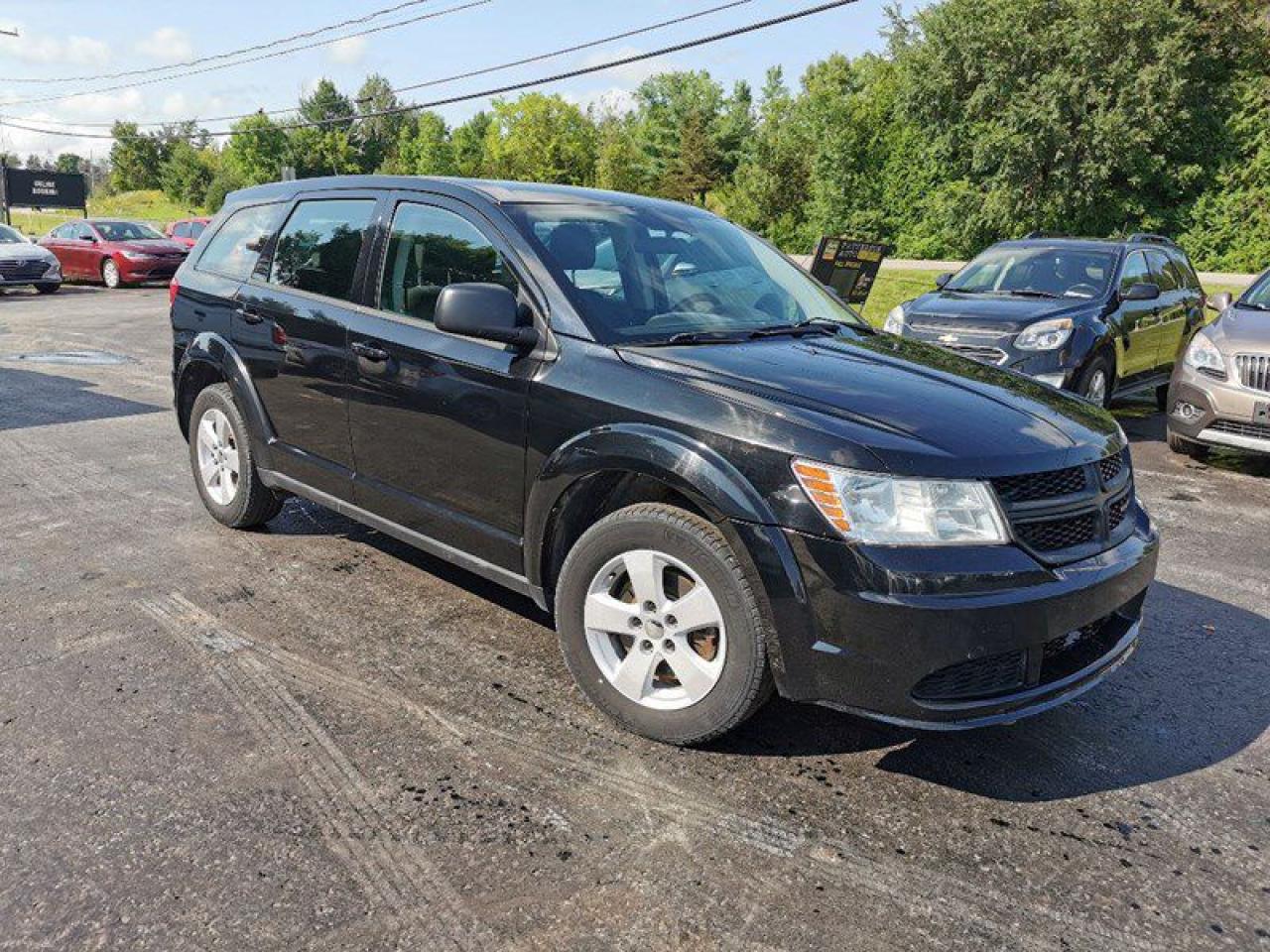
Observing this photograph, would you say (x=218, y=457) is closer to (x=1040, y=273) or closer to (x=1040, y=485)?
(x=1040, y=485)

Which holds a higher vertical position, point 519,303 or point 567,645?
point 519,303

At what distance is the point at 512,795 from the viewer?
114 inches

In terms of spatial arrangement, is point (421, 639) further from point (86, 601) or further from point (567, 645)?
point (86, 601)

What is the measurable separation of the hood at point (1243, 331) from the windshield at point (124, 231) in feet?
77.8

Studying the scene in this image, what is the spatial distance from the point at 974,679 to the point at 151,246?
2518 cm

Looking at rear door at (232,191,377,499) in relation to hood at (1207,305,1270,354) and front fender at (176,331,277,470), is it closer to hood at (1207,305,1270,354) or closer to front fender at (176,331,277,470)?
front fender at (176,331,277,470)

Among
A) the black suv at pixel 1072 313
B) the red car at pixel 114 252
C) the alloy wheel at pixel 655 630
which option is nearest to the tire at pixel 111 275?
Result: the red car at pixel 114 252

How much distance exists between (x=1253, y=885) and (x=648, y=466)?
1.94 meters

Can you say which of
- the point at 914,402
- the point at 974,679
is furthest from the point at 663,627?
the point at 914,402

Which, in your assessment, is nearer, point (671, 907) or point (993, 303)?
point (671, 907)

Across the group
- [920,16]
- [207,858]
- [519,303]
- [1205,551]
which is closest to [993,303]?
[1205,551]

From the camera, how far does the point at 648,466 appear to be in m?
3.08

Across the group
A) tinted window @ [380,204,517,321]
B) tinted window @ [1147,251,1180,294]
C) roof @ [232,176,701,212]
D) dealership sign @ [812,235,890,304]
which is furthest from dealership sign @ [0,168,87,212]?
tinted window @ [380,204,517,321]

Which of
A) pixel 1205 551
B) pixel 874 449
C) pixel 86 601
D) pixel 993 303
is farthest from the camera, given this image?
pixel 993 303
